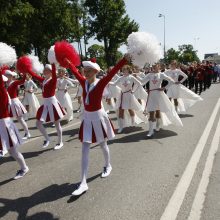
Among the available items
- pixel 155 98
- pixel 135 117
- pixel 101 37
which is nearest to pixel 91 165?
pixel 155 98

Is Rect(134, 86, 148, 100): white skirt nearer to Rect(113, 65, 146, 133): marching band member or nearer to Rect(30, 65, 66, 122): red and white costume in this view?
Rect(113, 65, 146, 133): marching band member

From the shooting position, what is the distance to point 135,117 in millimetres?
10852

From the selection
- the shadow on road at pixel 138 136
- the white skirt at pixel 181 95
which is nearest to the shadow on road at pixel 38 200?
the shadow on road at pixel 138 136

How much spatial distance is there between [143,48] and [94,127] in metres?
1.42

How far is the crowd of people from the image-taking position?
5.50 m

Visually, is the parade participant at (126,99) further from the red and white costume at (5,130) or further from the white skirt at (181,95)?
the red and white costume at (5,130)

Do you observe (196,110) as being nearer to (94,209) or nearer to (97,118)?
(97,118)

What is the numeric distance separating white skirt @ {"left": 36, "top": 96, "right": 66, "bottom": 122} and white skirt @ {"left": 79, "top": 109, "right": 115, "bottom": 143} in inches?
102

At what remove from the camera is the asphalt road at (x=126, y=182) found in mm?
4535

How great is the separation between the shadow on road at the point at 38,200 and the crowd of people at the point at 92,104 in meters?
0.30

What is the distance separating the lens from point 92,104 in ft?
18.1

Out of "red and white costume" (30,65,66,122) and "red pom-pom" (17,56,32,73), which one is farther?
"red and white costume" (30,65,66,122)

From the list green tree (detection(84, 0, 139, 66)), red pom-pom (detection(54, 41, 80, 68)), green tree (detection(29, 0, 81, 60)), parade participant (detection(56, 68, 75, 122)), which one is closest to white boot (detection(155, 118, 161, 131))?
parade participant (detection(56, 68, 75, 122))

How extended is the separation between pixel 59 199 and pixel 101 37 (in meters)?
48.6
